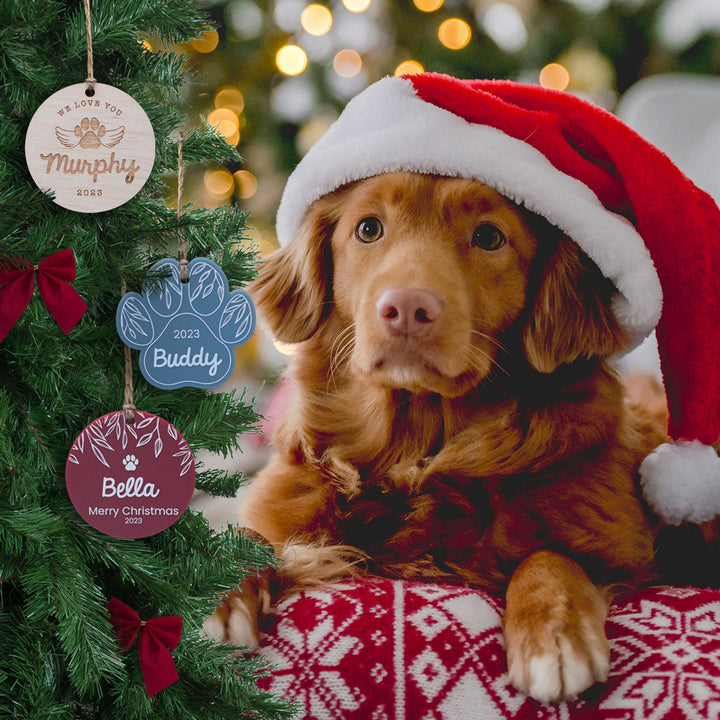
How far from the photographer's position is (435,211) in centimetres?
102

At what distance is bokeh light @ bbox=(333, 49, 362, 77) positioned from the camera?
2545 millimetres

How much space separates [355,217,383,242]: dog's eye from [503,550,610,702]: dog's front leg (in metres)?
0.54

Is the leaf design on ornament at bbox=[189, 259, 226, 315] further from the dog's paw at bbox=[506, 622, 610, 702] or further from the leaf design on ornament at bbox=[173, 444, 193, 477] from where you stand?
the dog's paw at bbox=[506, 622, 610, 702]

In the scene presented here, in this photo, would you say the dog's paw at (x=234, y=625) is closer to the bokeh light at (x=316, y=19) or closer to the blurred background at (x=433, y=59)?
the blurred background at (x=433, y=59)

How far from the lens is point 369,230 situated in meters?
1.07

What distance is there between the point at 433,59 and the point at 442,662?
2130mm

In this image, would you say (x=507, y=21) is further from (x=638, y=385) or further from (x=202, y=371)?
(x=202, y=371)

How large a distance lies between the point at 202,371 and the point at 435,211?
432mm

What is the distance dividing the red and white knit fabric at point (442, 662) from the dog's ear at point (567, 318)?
38 cm

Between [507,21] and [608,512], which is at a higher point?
[507,21]

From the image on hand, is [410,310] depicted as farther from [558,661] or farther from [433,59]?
[433,59]

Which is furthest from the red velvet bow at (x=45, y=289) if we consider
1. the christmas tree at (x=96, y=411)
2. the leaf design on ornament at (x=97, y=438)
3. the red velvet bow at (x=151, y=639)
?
the red velvet bow at (x=151, y=639)

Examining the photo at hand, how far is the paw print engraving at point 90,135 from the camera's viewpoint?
0.74m

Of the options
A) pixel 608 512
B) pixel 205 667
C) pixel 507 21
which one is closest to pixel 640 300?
pixel 608 512
